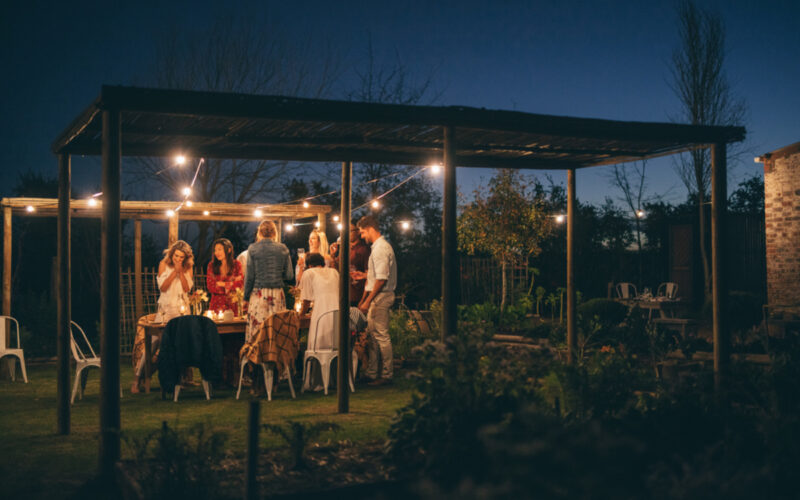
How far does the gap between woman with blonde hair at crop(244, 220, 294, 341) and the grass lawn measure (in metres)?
0.91

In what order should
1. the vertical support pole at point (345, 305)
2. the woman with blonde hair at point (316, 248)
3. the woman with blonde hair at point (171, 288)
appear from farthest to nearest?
the woman with blonde hair at point (316, 248) → the woman with blonde hair at point (171, 288) → the vertical support pole at point (345, 305)

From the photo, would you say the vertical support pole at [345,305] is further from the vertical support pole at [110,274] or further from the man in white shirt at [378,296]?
the vertical support pole at [110,274]

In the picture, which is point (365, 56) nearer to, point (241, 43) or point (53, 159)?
point (241, 43)

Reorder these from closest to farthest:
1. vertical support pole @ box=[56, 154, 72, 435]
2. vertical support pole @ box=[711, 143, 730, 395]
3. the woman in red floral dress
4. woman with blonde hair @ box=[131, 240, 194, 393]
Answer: vertical support pole @ box=[56, 154, 72, 435] → vertical support pole @ box=[711, 143, 730, 395] → woman with blonde hair @ box=[131, 240, 194, 393] → the woman in red floral dress

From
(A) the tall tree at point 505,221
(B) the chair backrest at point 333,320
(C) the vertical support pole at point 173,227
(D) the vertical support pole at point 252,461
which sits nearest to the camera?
(D) the vertical support pole at point 252,461

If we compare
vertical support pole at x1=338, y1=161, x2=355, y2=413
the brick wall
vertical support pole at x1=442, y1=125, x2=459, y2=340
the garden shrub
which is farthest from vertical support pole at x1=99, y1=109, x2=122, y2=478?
the brick wall

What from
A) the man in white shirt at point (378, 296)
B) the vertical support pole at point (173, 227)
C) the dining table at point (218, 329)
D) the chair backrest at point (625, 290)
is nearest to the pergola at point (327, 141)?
the man in white shirt at point (378, 296)

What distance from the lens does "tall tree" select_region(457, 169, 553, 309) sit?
1563 centimetres

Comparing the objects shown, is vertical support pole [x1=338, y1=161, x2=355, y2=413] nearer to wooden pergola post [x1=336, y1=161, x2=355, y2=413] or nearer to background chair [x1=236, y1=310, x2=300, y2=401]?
wooden pergola post [x1=336, y1=161, x2=355, y2=413]

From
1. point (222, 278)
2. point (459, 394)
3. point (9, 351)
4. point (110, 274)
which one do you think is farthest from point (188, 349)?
point (459, 394)

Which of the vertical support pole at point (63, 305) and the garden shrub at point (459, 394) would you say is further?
the vertical support pole at point (63, 305)

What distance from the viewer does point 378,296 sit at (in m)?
8.36

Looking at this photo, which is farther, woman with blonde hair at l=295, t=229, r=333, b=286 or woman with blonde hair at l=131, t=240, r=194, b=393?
woman with blonde hair at l=295, t=229, r=333, b=286

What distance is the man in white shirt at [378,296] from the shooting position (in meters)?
8.26
